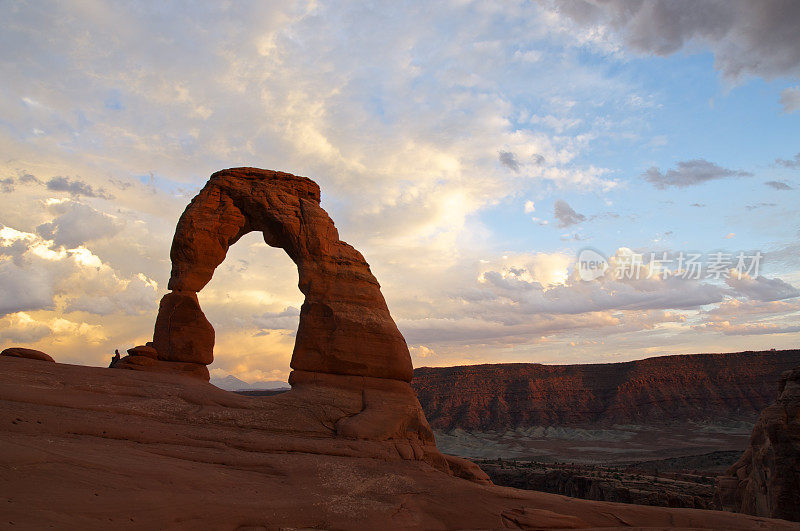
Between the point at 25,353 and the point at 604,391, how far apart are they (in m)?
86.8

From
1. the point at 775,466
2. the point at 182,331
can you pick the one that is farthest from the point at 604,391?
the point at 182,331

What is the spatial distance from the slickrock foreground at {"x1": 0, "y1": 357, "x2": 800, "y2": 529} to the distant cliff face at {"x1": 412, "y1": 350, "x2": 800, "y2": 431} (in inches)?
2824

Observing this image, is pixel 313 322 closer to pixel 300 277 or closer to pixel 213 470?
pixel 300 277

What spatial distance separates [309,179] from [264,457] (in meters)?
10.4

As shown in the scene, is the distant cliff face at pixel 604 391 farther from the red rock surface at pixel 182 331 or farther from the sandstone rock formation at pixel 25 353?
the sandstone rock formation at pixel 25 353

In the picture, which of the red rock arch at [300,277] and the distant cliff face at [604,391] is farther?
the distant cliff face at [604,391]

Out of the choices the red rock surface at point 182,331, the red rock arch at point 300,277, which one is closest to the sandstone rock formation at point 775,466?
the red rock arch at point 300,277

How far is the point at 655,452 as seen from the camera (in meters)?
62.1

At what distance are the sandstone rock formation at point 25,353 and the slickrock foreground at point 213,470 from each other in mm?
1236

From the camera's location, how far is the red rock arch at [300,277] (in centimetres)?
1528

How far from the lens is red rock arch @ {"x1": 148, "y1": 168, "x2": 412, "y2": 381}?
1528cm

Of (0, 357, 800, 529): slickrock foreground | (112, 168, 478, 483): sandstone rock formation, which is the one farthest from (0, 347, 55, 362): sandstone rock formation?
(112, 168, 478, 483): sandstone rock formation

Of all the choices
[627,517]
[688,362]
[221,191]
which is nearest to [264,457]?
[627,517]

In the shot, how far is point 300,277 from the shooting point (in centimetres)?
1628
